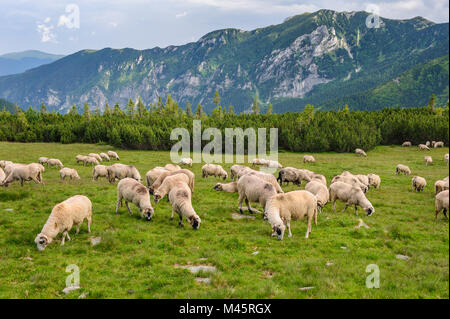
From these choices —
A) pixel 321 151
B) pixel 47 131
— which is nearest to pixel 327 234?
pixel 321 151

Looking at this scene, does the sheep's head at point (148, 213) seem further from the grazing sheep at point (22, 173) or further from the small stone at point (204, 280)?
the grazing sheep at point (22, 173)

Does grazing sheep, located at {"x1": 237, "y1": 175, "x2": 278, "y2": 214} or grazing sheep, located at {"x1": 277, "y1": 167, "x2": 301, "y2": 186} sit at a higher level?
grazing sheep, located at {"x1": 237, "y1": 175, "x2": 278, "y2": 214}

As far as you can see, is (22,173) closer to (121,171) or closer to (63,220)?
(121,171)

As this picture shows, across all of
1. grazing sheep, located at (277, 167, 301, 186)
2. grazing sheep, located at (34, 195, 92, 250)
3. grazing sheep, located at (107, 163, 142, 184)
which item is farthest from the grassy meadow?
grazing sheep, located at (277, 167, 301, 186)

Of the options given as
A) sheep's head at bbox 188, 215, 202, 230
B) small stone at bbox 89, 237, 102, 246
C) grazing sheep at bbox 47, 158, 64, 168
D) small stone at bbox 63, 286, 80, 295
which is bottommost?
small stone at bbox 63, 286, 80, 295

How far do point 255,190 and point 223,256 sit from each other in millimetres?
6929

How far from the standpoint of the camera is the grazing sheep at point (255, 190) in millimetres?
18297

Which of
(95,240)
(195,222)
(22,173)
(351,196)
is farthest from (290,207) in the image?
(22,173)

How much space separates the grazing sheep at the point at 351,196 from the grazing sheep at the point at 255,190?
609 centimetres

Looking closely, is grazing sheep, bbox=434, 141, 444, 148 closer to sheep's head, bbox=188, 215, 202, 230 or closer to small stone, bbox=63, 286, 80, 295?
sheep's head, bbox=188, 215, 202, 230

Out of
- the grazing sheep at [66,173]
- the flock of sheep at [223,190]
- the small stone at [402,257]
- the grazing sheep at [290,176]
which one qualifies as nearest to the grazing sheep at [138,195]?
the flock of sheep at [223,190]

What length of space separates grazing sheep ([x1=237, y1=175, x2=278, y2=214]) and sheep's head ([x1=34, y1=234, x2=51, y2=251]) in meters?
11.4

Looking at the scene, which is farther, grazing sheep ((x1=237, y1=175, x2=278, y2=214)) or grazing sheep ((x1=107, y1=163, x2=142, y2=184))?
grazing sheep ((x1=107, y1=163, x2=142, y2=184))

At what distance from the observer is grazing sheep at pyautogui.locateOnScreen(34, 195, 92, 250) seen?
13.7 metres
